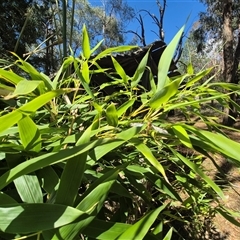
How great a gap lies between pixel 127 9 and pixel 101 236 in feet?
66.6

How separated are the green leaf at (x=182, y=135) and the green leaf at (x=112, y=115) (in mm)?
78

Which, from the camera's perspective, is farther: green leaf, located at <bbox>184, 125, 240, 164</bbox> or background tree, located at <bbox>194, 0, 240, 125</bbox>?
background tree, located at <bbox>194, 0, 240, 125</bbox>

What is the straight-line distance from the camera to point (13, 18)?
1035cm

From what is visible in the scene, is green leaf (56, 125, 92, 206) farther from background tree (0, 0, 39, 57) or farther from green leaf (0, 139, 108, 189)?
background tree (0, 0, 39, 57)

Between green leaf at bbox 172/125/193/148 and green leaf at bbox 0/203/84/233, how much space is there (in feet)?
0.55

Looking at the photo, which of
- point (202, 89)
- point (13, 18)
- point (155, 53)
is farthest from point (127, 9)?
point (202, 89)

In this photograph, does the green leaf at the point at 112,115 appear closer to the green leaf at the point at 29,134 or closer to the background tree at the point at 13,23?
the green leaf at the point at 29,134

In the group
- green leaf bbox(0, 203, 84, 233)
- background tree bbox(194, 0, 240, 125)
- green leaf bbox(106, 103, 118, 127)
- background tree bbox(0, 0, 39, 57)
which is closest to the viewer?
green leaf bbox(0, 203, 84, 233)

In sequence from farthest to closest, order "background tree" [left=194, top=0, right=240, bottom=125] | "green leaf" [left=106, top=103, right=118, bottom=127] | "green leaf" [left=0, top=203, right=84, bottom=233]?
"background tree" [left=194, top=0, right=240, bottom=125]
"green leaf" [left=106, top=103, right=118, bottom=127]
"green leaf" [left=0, top=203, right=84, bottom=233]

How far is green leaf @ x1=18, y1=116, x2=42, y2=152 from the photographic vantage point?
0.32 m

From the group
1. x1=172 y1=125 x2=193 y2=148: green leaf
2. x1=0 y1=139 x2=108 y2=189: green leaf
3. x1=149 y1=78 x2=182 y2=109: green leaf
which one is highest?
x1=149 y1=78 x2=182 y2=109: green leaf

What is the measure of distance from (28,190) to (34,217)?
0.18 feet

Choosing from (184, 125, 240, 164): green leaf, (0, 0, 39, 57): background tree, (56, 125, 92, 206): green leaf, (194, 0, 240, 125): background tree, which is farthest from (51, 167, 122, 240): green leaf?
(0, 0, 39, 57): background tree

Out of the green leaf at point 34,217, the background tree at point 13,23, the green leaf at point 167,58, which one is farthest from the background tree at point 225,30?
the background tree at point 13,23
